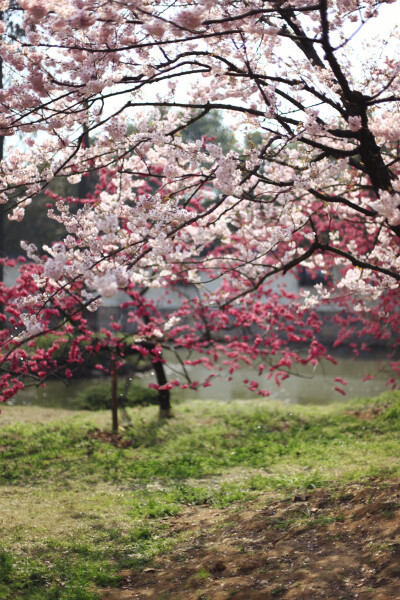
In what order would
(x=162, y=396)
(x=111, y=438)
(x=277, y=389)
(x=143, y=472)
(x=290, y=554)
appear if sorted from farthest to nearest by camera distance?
(x=277, y=389)
(x=162, y=396)
(x=111, y=438)
(x=143, y=472)
(x=290, y=554)

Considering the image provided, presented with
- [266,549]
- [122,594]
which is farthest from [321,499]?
[122,594]

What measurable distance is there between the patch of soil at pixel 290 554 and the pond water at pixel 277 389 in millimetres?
6127

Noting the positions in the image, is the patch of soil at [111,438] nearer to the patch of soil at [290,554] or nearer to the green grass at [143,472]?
the green grass at [143,472]

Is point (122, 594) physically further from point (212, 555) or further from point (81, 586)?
point (212, 555)

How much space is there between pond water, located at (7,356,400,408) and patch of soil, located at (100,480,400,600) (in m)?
6.13

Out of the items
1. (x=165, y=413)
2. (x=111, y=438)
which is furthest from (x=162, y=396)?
(x=111, y=438)

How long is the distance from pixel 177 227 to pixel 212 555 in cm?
215

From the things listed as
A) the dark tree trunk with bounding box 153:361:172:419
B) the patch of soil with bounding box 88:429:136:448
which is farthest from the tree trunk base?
the patch of soil with bounding box 88:429:136:448

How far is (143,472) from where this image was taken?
21.0 ft

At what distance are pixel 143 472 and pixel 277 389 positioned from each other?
21.5ft

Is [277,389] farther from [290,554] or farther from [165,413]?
[290,554]

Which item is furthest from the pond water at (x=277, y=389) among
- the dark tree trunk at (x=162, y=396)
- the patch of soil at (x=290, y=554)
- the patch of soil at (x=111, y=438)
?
the patch of soil at (x=290, y=554)

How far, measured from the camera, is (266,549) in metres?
3.99

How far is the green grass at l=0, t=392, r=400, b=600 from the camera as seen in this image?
4199 millimetres
